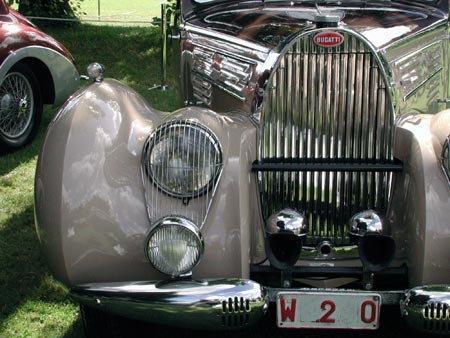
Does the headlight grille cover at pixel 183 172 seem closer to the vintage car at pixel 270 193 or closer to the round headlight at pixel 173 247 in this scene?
the vintage car at pixel 270 193

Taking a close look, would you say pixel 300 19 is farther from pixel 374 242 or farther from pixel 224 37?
pixel 374 242

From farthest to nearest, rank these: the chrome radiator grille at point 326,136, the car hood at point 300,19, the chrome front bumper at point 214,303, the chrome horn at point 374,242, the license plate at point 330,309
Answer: the car hood at point 300,19, the chrome radiator grille at point 326,136, the chrome horn at point 374,242, the license plate at point 330,309, the chrome front bumper at point 214,303

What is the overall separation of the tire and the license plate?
443 centimetres

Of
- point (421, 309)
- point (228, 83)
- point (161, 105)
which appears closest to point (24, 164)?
point (161, 105)

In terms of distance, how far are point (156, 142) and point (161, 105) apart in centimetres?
526

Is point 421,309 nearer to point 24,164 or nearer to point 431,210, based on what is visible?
point 431,210

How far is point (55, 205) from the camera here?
2986 mm

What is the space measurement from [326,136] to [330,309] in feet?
2.98

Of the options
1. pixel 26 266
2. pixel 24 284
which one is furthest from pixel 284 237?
pixel 26 266

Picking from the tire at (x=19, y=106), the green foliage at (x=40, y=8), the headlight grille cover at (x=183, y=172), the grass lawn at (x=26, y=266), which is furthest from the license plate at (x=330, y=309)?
the green foliage at (x=40, y=8)

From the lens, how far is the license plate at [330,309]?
111 inches

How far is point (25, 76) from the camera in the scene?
6926 millimetres

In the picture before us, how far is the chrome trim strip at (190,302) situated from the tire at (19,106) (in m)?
4.13

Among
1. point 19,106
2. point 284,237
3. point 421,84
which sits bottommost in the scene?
point 19,106
